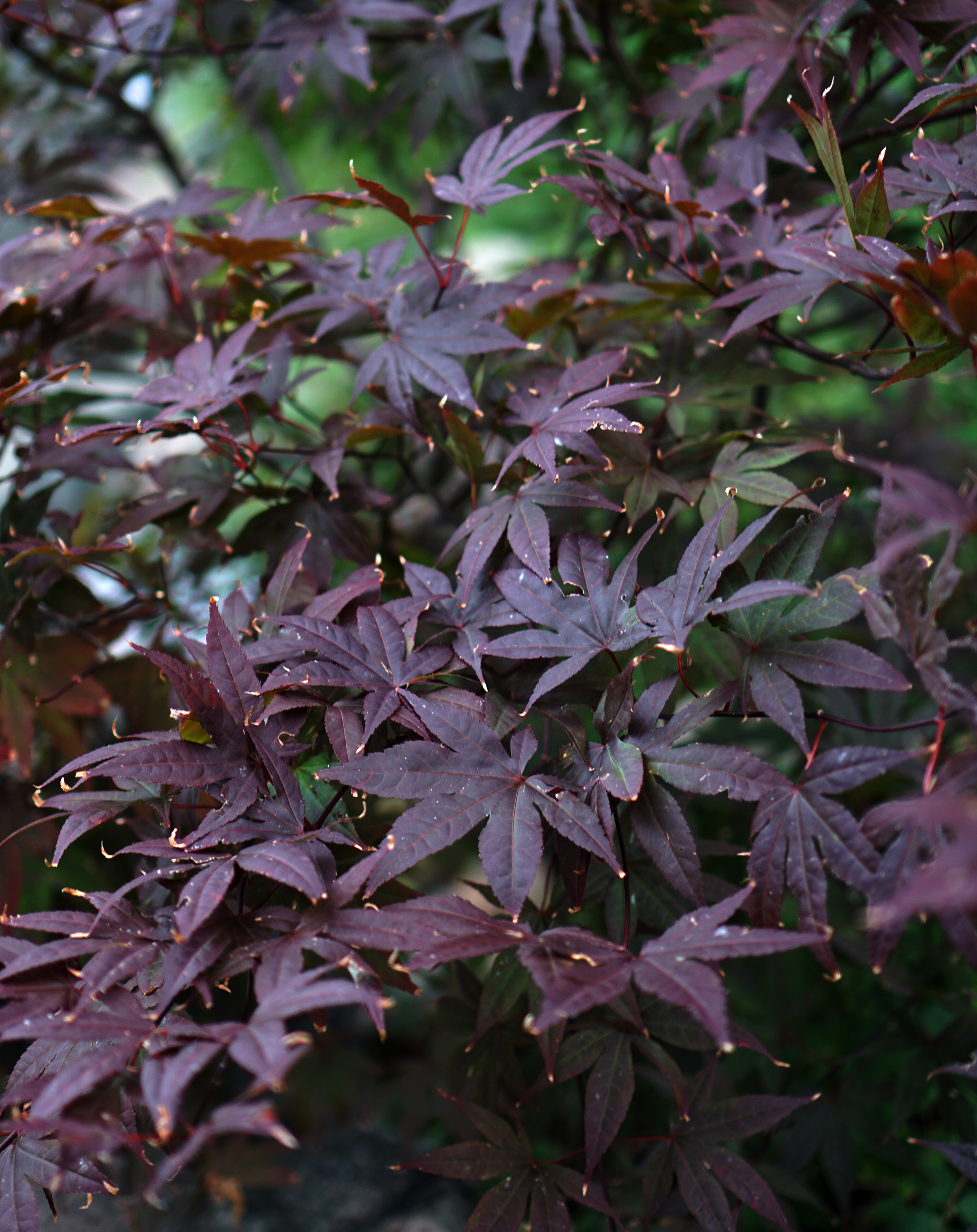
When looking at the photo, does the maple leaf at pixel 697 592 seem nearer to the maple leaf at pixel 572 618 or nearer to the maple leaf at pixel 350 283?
the maple leaf at pixel 572 618

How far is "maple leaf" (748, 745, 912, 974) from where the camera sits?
0.65 m

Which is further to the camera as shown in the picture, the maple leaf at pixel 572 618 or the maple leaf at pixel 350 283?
the maple leaf at pixel 350 283

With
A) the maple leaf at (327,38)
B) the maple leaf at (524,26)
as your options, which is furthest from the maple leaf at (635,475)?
the maple leaf at (327,38)

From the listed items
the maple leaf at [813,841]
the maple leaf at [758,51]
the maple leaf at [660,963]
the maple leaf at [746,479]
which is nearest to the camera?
the maple leaf at [660,963]

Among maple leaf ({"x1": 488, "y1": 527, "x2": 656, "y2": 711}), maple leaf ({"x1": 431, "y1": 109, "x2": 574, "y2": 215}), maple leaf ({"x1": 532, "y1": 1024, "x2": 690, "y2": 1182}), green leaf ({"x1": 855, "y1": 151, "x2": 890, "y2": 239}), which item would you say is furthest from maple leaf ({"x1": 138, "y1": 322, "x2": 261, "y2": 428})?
maple leaf ({"x1": 532, "y1": 1024, "x2": 690, "y2": 1182})

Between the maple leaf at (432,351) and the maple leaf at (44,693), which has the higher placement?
the maple leaf at (432,351)

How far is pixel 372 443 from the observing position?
161cm

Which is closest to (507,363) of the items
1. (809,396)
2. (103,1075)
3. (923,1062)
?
(103,1075)

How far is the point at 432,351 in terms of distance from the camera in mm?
996

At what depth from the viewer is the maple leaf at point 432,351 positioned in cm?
97

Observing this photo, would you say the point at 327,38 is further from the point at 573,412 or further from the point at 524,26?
the point at 573,412

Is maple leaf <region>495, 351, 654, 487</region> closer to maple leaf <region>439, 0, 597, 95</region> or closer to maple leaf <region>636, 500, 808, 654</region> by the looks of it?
maple leaf <region>636, 500, 808, 654</region>

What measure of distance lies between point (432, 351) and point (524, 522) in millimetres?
282

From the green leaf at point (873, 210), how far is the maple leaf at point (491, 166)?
1.21 ft
